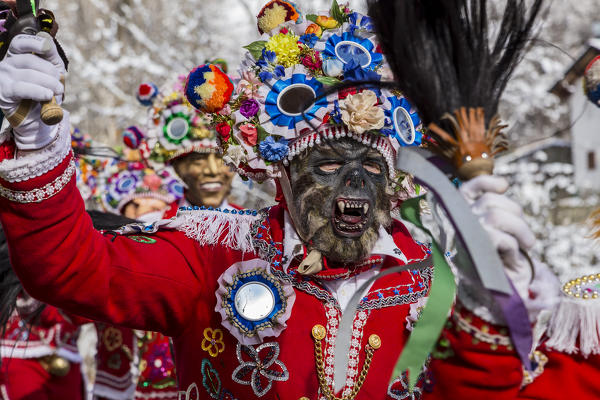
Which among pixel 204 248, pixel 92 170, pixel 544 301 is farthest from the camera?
pixel 92 170

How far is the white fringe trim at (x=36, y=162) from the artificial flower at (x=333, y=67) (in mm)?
1078

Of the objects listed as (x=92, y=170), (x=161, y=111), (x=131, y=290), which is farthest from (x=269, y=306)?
(x=92, y=170)

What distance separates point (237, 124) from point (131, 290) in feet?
2.78

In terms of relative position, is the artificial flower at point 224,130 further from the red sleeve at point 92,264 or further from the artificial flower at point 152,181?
the artificial flower at point 152,181

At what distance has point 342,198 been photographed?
2.86 meters

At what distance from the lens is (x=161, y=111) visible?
18.6ft

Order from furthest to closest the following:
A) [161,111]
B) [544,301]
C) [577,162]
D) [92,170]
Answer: [577,162] → [92,170] → [161,111] → [544,301]

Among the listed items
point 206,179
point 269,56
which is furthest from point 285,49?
point 206,179

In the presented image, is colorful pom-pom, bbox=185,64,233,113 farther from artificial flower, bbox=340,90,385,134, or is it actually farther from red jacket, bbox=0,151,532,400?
artificial flower, bbox=340,90,385,134

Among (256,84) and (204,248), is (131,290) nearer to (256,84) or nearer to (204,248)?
(204,248)

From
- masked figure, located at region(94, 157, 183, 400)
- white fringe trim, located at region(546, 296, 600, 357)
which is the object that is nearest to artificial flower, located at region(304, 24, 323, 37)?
white fringe trim, located at region(546, 296, 600, 357)

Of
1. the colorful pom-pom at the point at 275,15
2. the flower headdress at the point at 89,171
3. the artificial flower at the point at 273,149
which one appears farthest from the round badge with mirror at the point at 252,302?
the flower headdress at the point at 89,171

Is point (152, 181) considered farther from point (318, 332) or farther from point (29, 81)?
point (29, 81)

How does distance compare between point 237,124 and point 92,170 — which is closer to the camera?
point 237,124
